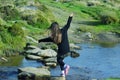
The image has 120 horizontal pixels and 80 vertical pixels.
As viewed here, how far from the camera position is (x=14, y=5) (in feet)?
190

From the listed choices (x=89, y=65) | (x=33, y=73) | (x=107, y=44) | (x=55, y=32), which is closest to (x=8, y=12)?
(x=107, y=44)

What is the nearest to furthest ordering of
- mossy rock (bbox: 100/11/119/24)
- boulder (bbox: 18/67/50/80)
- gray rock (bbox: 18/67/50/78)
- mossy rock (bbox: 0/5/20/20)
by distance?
boulder (bbox: 18/67/50/80)
gray rock (bbox: 18/67/50/78)
mossy rock (bbox: 0/5/20/20)
mossy rock (bbox: 100/11/119/24)

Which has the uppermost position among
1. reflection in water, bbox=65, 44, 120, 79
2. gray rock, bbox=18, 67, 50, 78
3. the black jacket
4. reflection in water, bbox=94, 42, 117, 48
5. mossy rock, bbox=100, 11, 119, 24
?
the black jacket

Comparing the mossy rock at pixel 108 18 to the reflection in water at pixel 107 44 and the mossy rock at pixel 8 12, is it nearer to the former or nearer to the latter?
the reflection in water at pixel 107 44

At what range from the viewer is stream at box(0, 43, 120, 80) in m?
30.6

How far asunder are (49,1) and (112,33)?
27138 millimetres

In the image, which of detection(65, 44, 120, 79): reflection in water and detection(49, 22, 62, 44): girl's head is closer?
detection(49, 22, 62, 44): girl's head

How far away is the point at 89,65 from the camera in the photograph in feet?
117

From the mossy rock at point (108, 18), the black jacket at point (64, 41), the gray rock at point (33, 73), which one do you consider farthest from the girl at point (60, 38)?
the mossy rock at point (108, 18)

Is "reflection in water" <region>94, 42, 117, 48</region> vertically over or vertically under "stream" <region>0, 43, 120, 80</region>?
under

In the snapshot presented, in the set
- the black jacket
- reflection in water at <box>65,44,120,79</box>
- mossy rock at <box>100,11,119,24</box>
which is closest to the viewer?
the black jacket

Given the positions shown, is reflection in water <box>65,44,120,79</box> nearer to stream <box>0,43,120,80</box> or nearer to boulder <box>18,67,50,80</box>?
stream <box>0,43,120,80</box>

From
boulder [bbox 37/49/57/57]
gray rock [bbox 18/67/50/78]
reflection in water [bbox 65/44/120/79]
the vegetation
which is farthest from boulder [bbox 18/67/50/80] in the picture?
the vegetation

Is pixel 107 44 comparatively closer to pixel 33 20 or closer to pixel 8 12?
pixel 33 20
